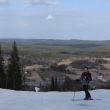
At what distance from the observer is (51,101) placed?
22281mm

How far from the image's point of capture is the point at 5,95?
80.6 feet

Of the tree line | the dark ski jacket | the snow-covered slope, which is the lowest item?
the tree line

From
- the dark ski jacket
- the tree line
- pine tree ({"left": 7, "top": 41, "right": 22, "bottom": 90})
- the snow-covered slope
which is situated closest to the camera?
the snow-covered slope

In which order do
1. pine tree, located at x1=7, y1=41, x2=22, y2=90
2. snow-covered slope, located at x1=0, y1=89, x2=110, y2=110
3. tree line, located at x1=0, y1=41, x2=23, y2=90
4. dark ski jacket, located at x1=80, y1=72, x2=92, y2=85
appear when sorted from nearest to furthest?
snow-covered slope, located at x1=0, y1=89, x2=110, y2=110 < dark ski jacket, located at x1=80, y1=72, x2=92, y2=85 < tree line, located at x1=0, y1=41, x2=23, y2=90 < pine tree, located at x1=7, y1=41, x2=22, y2=90

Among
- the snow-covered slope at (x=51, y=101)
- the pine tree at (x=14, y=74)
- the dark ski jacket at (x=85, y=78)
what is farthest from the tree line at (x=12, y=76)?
the dark ski jacket at (x=85, y=78)

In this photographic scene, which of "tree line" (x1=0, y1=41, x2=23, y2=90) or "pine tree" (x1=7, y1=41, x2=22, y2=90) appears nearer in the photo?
"tree line" (x1=0, y1=41, x2=23, y2=90)

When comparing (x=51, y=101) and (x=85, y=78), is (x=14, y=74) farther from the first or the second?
(x=85, y=78)

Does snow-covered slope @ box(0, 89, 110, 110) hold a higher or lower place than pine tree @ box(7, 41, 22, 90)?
higher

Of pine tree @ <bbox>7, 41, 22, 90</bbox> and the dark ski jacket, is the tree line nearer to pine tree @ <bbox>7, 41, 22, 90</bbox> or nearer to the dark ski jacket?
pine tree @ <bbox>7, 41, 22, 90</bbox>

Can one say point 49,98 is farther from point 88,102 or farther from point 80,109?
point 80,109

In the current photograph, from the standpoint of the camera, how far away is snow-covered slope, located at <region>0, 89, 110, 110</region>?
66.1ft

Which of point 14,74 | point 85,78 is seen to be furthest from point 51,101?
point 14,74

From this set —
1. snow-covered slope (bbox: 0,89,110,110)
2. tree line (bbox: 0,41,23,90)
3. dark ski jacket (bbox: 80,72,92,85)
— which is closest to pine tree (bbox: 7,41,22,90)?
tree line (bbox: 0,41,23,90)

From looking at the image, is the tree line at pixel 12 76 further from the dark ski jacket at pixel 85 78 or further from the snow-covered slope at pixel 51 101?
the dark ski jacket at pixel 85 78
